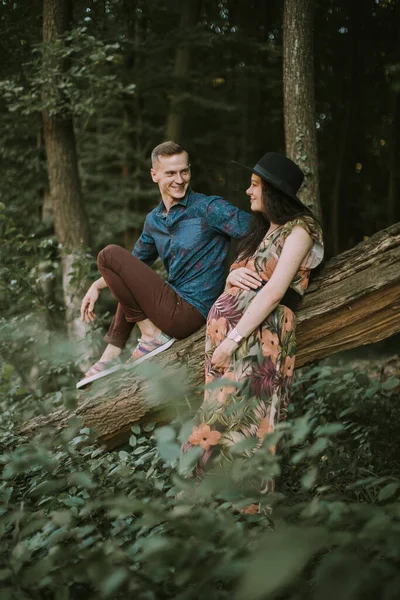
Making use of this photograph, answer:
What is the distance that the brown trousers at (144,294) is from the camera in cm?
412

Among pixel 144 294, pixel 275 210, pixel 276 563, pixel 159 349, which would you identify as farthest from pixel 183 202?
pixel 276 563

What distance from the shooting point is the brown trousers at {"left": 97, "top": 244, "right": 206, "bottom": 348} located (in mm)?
4125

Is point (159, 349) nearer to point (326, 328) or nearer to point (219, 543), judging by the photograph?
point (326, 328)

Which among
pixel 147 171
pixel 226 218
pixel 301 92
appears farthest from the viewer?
pixel 147 171

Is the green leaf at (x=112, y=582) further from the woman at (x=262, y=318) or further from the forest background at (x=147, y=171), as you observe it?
the woman at (x=262, y=318)

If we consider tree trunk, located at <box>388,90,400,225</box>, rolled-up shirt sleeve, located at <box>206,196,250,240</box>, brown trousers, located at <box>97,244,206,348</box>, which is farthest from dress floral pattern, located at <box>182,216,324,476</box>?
tree trunk, located at <box>388,90,400,225</box>

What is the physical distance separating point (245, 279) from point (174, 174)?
3.31 feet

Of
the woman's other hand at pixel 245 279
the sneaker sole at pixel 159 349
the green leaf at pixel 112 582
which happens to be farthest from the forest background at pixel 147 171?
the woman's other hand at pixel 245 279

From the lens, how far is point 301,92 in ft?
17.9

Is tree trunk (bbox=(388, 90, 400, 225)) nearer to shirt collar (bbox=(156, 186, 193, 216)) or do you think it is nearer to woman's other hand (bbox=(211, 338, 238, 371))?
shirt collar (bbox=(156, 186, 193, 216))

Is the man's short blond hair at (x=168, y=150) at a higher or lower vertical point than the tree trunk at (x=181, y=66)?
lower

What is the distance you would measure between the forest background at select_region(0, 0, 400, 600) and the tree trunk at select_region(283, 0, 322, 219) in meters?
0.21

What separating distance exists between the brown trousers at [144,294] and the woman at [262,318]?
0.52 meters

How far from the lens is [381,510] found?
1.46 metres
